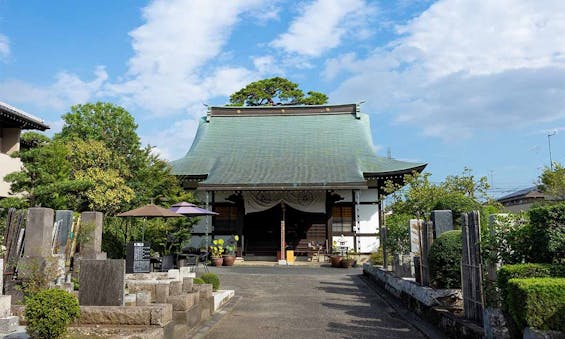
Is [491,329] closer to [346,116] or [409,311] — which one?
[409,311]

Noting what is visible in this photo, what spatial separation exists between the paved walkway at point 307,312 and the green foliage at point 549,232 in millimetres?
2248

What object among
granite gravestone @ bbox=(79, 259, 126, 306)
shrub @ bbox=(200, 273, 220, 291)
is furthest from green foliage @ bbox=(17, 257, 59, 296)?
shrub @ bbox=(200, 273, 220, 291)

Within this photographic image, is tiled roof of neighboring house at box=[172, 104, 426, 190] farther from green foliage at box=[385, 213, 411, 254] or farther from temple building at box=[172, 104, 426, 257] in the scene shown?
green foliage at box=[385, 213, 411, 254]

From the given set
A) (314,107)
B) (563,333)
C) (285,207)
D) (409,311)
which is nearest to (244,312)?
(409,311)

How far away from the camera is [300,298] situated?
10484mm

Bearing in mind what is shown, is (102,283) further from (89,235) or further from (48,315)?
(89,235)

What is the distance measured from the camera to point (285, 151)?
83.6ft

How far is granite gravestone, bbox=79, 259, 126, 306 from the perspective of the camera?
5.74 metres

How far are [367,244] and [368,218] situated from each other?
1258 millimetres

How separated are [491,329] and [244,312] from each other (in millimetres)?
4858

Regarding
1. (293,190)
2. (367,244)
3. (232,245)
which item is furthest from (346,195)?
(232,245)

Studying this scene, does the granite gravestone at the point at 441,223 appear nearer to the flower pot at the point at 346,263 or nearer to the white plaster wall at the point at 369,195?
the flower pot at the point at 346,263

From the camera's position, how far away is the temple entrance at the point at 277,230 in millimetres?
22672

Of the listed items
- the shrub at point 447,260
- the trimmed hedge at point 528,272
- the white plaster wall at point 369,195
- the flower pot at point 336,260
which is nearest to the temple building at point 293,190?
the white plaster wall at point 369,195
